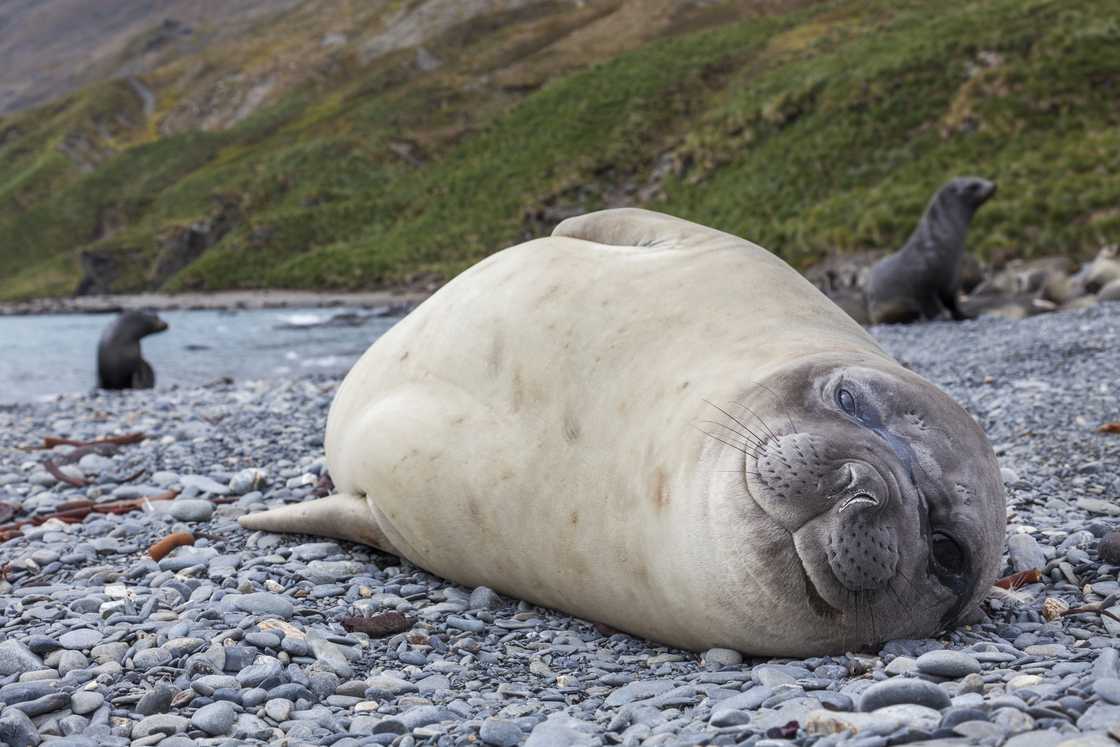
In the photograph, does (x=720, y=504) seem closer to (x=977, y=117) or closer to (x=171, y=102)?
(x=977, y=117)

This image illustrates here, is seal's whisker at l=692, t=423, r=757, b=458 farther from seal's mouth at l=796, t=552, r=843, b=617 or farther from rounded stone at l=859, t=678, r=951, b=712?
rounded stone at l=859, t=678, r=951, b=712

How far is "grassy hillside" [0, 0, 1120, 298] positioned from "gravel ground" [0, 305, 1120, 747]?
14.3 meters

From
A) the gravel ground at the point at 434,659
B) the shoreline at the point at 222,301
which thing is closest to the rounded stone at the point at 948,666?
the gravel ground at the point at 434,659

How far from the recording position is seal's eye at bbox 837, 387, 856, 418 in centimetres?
240

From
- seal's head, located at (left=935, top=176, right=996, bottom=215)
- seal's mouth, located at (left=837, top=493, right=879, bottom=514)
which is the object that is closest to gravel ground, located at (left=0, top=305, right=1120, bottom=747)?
seal's mouth, located at (left=837, top=493, right=879, bottom=514)

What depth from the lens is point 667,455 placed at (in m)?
2.49

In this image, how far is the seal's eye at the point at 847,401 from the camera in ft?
7.87

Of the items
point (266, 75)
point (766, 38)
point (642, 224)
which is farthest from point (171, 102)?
point (642, 224)

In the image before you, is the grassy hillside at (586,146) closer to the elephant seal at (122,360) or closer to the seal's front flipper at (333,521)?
the elephant seal at (122,360)

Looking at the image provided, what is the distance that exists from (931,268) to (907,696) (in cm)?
1223

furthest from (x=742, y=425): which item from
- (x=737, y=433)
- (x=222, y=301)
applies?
(x=222, y=301)

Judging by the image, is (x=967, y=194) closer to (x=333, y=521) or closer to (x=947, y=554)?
(x=333, y=521)

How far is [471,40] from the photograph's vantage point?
6938 centimetres

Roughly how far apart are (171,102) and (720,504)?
95330mm
